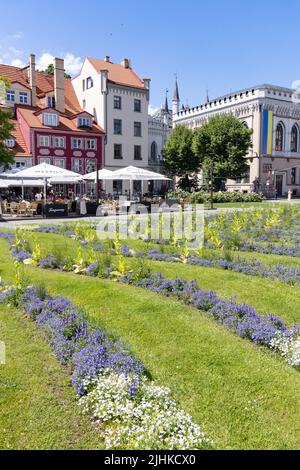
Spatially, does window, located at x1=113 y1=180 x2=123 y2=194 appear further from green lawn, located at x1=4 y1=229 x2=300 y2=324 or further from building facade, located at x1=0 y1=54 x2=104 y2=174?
green lawn, located at x1=4 y1=229 x2=300 y2=324

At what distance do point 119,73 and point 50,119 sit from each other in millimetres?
12747

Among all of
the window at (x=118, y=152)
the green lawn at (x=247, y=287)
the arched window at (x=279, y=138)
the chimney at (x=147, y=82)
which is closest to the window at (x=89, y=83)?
the chimney at (x=147, y=82)

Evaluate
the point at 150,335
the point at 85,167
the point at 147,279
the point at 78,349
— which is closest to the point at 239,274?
the point at 147,279

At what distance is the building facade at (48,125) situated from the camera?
37.4 meters

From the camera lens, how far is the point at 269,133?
51406mm

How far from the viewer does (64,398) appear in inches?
173

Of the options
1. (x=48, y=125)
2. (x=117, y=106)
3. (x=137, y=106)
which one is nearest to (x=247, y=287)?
(x=48, y=125)

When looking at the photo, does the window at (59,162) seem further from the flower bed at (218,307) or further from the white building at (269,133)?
the flower bed at (218,307)

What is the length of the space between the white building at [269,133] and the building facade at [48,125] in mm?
20807

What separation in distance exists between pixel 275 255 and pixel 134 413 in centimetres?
795

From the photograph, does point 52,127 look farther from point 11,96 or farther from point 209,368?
point 209,368

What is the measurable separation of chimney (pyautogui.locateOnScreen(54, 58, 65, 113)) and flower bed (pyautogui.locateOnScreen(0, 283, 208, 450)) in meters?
40.2

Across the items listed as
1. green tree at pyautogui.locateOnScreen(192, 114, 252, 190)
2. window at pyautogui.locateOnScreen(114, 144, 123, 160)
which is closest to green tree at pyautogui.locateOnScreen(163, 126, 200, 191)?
green tree at pyautogui.locateOnScreen(192, 114, 252, 190)
